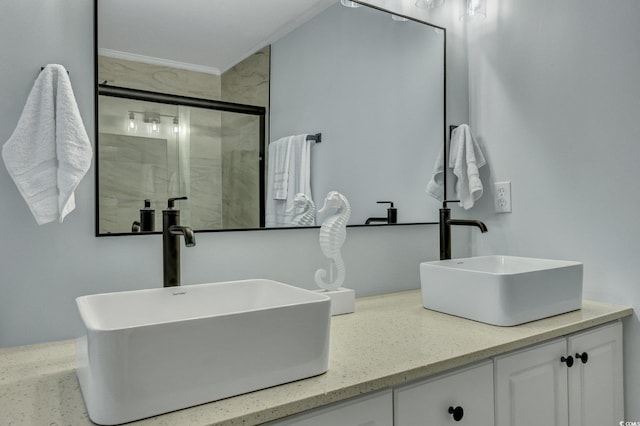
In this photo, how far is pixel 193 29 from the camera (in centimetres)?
136

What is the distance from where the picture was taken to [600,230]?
161 centimetres

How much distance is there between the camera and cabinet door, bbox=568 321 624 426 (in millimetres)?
1337

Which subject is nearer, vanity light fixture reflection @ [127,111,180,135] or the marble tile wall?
vanity light fixture reflection @ [127,111,180,135]

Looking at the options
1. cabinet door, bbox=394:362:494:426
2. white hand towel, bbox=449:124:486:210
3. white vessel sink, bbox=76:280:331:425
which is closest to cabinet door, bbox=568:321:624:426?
cabinet door, bbox=394:362:494:426

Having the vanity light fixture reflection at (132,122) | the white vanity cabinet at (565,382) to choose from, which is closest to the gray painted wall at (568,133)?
the white vanity cabinet at (565,382)

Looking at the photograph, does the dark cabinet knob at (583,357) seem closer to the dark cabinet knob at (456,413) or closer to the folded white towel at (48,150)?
the dark cabinet knob at (456,413)

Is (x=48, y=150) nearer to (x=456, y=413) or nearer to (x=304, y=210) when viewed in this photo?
(x=304, y=210)

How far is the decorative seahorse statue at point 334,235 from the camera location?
1.48 meters

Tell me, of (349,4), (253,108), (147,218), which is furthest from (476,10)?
(147,218)

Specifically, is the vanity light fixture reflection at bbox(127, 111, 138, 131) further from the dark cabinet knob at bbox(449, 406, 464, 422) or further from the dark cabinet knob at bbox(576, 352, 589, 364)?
the dark cabinet knob at bbox(576, 352, 589, 364)

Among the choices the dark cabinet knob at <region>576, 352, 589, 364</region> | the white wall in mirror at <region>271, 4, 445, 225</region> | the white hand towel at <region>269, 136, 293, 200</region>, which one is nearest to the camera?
the dark cabinet knob at <region>576, 352, 589, 364</region>

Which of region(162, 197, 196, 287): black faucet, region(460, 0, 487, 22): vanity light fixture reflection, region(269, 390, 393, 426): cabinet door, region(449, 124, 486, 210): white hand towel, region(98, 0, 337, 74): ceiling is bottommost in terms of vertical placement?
region(269, 390, 393, 426): cabinet door

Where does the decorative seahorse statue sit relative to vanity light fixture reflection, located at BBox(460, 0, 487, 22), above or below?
below

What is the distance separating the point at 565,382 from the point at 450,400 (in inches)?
19.7
